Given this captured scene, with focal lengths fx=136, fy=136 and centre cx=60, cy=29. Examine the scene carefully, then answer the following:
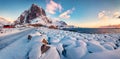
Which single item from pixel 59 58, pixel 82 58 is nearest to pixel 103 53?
pixel 82 58

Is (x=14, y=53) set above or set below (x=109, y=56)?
below

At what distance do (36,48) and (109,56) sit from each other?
306 centimetres

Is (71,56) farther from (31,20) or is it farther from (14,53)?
(31,20)

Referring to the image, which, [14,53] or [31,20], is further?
[31,20]

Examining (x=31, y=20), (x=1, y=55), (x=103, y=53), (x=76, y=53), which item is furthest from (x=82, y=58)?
(x=31, y=20)

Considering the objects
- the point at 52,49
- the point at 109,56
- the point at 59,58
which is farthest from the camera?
the point at 52,49

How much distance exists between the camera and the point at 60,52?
6.04 m

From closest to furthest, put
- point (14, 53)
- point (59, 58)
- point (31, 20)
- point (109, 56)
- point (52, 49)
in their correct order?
point (109, 56) < point (59, 58) < point (52, 49) < point (14, 53) < point (31, 20)

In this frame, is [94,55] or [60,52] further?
[60,52]

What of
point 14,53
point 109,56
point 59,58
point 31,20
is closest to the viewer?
point 109,56

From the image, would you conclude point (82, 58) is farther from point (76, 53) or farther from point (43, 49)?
point (43, 49)

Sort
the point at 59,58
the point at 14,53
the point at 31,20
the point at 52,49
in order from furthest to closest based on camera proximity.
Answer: the point at 31,20, the point at 14,53, the point at 52,49, the point at 59,58

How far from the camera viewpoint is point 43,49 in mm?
5898

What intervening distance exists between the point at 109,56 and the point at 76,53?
1.32 m
